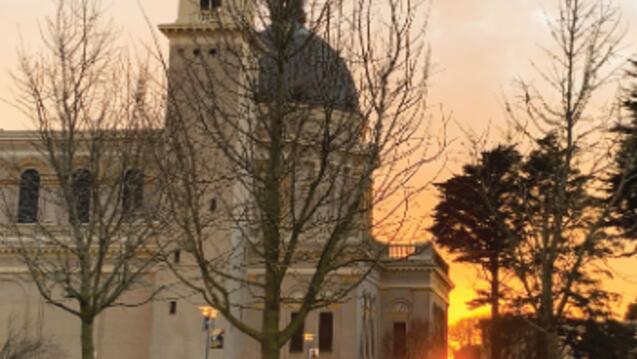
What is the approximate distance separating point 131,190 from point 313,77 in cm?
1397

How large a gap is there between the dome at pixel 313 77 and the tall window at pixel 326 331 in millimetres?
42660

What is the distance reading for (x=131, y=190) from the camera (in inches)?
1115

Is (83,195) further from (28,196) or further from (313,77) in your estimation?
(313,77)

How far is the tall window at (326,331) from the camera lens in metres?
57.0

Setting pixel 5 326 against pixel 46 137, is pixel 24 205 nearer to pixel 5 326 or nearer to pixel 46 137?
pixel 5 326

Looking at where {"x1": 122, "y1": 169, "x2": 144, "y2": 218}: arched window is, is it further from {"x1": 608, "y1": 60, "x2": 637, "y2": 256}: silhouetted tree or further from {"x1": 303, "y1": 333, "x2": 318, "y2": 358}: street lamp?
{"x1": 303, "y1": 333, "x2": 318, "y2": 358}: street lamp

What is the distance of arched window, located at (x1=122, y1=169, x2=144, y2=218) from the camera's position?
92.0 ft

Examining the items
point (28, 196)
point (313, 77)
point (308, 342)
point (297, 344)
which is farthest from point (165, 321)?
point (313, 77)

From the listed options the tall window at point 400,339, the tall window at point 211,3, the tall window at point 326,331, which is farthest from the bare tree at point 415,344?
the tall window at point 211,3

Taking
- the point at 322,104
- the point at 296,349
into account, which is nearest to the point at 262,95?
the point at 322,104

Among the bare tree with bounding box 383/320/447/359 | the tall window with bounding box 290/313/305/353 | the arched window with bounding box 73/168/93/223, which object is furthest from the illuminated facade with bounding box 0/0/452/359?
the arched window with bounding box 73/168/93/223

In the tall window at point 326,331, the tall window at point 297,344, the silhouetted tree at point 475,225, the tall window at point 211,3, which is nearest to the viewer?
the tall window at point 211,3

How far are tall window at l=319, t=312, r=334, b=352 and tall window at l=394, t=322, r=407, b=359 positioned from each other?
6.61m

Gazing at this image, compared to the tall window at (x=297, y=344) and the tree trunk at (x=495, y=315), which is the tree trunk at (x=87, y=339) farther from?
the tall window at (x=297, y=344)
